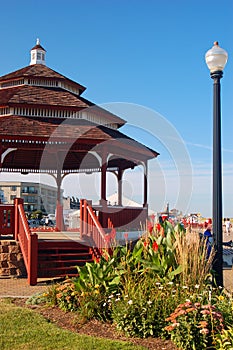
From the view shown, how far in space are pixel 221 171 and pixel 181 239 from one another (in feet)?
3.93

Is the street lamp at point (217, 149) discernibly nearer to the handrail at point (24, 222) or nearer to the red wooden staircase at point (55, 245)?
the red wooden staircase at point (55, 245)

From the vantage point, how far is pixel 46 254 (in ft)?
37.4

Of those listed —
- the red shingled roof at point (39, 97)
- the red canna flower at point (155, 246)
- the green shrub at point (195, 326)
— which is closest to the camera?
the green shrub at point (195, 326)

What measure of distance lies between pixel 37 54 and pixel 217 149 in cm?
1361

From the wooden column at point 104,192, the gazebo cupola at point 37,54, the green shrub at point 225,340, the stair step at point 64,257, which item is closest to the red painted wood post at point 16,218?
the stair step at point 64,257

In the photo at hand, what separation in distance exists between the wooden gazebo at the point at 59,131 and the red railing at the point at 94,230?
27.6 inches

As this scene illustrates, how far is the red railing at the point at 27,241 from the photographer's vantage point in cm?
1025

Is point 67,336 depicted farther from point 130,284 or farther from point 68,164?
point 68,164

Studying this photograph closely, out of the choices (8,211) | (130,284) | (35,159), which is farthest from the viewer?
(35,159)

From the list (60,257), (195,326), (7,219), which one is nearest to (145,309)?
(195,326)

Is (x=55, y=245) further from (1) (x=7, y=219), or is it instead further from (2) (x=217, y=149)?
(2) (x=217, y=149)

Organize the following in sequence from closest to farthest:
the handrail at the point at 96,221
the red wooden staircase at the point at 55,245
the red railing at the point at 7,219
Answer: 1. the red wooden staircase at the point at 55,245
2. the handrail at the point at 96,221
3. the red railing at the point at 7,219

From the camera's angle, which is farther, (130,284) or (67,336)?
(130,284)

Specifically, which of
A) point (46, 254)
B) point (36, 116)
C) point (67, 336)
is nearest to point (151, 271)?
point (67, 336)
